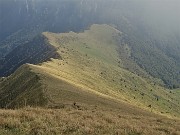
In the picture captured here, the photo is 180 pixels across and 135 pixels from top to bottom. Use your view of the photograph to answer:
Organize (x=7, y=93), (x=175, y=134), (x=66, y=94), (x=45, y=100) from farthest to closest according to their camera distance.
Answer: (x=7, y=93) → (x=66, y=94) → (x=45, y=100) → (x=175, y=134)

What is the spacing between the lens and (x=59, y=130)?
2081 centimetres

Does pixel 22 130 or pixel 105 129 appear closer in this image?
pixel 22 130

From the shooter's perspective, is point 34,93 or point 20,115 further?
point 34,93

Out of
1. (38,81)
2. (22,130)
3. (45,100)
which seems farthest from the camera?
(38,81)

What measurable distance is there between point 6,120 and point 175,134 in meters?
10.6

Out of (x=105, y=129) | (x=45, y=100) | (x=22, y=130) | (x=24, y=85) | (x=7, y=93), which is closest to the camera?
(x=22, y=130)

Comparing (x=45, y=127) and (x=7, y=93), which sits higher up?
(x=45, y=127)

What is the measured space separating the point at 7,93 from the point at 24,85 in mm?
7460

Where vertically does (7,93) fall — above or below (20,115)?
below

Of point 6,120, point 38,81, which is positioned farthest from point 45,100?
point 6,120

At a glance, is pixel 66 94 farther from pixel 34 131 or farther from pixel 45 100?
pixel 34 131

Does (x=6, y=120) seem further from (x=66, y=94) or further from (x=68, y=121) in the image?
(x=66, y=94)

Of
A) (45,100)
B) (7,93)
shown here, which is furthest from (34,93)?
(7,93)

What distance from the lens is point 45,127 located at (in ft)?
68.7
